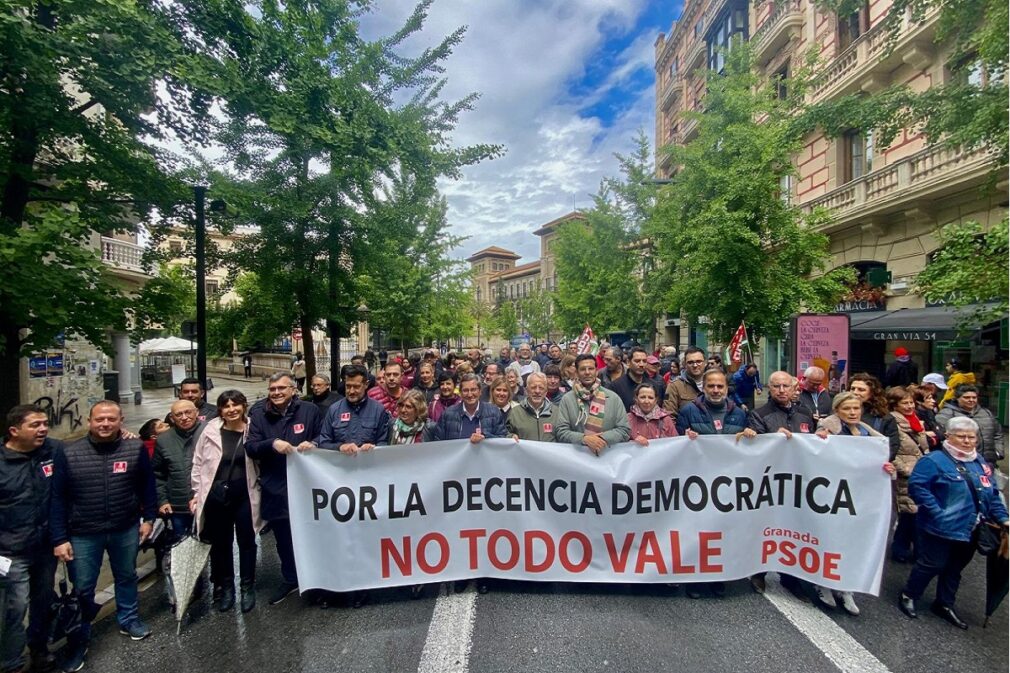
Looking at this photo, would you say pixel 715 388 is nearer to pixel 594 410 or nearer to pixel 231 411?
pixel 594 410

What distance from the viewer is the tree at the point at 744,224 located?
1197cm

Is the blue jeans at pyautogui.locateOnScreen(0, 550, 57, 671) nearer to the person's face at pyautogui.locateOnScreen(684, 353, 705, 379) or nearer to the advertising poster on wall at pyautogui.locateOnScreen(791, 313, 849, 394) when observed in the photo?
the person's face at pyautogui.locateOnScreen(684, 353, 705, 379)

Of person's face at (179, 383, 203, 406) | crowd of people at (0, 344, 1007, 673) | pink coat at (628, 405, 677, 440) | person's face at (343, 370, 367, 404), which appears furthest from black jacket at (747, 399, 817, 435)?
person's face at (179, 383, 203, 406)

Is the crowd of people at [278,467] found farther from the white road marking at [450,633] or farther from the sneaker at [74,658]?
the white road marking at [450,633]

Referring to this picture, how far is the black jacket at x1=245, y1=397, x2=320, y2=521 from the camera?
159 inches

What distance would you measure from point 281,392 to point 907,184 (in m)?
15.2

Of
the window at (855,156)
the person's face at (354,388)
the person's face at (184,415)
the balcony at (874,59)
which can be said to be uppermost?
the balcony at (874,59)

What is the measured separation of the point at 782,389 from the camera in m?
4.38

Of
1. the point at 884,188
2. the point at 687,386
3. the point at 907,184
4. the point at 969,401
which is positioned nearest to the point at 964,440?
the point at 969,401

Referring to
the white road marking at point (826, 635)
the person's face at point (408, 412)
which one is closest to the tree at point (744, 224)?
the white road marking at point (826, 635)

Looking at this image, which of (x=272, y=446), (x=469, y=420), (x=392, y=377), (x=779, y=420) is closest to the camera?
(x=272, y=446)

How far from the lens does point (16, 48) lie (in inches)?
189

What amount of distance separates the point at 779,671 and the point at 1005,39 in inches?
247

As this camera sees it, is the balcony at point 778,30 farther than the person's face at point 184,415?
Yes
